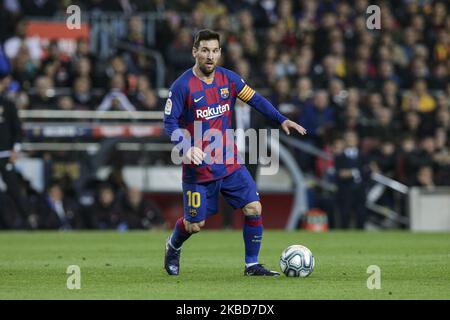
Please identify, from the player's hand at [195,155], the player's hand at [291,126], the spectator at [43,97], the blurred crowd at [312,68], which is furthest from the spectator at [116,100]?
the player's hand at [195,155]

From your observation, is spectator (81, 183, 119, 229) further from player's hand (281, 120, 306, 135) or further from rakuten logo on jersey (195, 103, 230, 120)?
player's hand (281, 120, 306, 135)

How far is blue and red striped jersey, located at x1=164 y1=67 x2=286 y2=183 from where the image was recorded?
36.0 feet

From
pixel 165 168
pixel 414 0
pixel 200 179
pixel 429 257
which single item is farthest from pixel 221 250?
pixel 414 0

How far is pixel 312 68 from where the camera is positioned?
2431 centimetres

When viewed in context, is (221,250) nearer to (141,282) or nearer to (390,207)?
(141,282)

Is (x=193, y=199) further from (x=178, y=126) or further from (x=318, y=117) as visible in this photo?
(x=318, y=117)

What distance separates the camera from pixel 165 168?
21.9m

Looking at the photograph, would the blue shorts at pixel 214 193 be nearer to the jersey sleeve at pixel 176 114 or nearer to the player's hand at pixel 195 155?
the jersey sleeve at pixel 176 114

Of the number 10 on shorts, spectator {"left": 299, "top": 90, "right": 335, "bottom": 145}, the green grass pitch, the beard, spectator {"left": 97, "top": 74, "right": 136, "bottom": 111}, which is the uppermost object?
the beard

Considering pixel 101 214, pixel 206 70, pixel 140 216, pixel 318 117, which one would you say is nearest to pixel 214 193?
pixel 206 70

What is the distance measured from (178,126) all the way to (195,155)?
1.92 ft

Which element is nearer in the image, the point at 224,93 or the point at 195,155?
the point at 195,155

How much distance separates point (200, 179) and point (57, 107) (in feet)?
34.9

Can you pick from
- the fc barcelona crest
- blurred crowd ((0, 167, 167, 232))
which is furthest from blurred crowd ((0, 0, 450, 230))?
the fc barcelona crest
